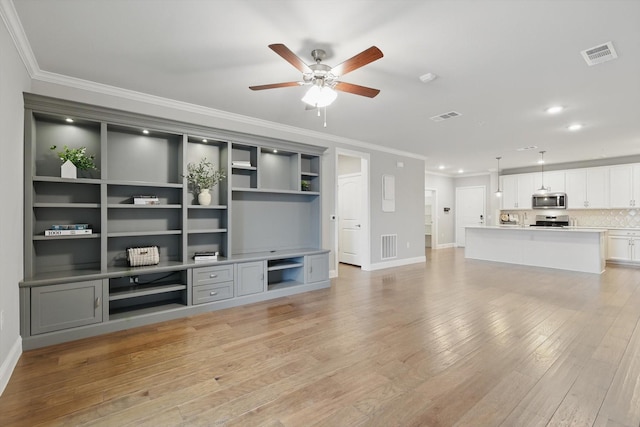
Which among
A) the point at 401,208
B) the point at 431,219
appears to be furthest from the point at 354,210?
the point at 431,219

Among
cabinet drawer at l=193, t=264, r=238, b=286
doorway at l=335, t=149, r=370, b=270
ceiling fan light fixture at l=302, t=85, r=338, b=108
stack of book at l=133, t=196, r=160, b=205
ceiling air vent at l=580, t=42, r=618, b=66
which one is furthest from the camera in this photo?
doorway at l=335, t=149, r=370, b=270

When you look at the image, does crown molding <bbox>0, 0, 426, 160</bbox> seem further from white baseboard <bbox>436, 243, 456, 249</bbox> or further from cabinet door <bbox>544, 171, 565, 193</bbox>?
cabinet door <bbox>544, 171, 565, 193</bbox>

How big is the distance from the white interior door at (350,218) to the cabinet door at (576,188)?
20.3 ft

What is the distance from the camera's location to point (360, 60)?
7.55ft

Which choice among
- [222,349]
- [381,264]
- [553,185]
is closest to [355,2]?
[222,349]

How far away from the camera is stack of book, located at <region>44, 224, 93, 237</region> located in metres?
3.05

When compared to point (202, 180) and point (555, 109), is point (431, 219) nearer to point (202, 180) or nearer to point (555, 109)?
point (555, 109)

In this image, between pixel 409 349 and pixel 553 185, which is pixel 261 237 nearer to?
pixel 409 349

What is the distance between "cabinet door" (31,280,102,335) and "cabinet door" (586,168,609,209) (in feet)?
35.2

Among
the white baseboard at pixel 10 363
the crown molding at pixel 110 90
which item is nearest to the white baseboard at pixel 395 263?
the crown molding at pixel 110 90

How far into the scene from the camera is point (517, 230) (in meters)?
7.11

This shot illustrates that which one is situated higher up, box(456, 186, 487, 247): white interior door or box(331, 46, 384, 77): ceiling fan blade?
box(331, 46, 384, 77): ceiling fan blade

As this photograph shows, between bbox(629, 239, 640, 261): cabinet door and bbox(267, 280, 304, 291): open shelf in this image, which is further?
bbox(629, 239, 640, 261): cabinet door

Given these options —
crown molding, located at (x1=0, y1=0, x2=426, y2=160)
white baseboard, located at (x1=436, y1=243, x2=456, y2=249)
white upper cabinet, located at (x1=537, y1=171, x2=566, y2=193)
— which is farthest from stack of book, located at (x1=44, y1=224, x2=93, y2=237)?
white upper cabinet, located at (x1=537, y1=171, x2=566, y2=193)
